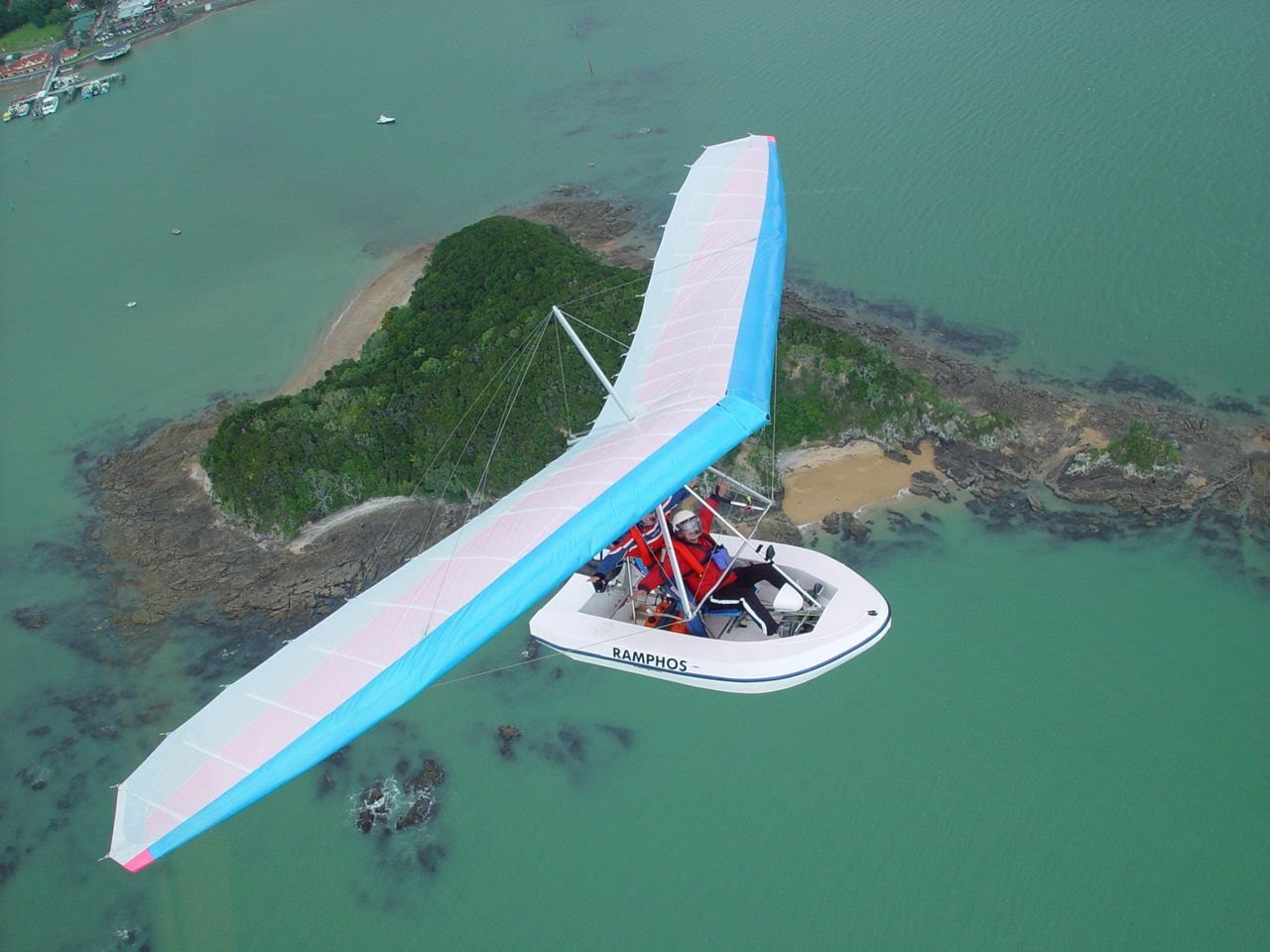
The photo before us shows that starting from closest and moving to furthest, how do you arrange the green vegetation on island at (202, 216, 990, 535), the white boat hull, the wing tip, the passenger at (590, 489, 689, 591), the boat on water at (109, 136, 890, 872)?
the wing tip → the boat on water at (109, 136, 890, 872) → the white boat hull → the passenger at (590, 489, 689, 591) → the green vegetation on island at (202, 216, 990, 535)

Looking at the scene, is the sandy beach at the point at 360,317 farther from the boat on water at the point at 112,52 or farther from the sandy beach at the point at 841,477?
the boat on water at the point at 112,52

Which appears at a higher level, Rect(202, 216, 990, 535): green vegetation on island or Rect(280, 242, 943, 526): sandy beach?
Rect(202, 216, 990, 535): green vegetation on island

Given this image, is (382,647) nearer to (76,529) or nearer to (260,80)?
(76,529)

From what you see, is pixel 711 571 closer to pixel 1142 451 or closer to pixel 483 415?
pixel 483 415

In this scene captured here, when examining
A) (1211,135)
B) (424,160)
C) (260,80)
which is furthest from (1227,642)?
(260,80)

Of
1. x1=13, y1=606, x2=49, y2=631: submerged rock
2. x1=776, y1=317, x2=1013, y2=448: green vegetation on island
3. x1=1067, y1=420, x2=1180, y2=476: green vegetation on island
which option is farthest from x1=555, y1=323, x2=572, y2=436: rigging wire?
x1=13, y1=606, x2=49, y2=631: submerged rock

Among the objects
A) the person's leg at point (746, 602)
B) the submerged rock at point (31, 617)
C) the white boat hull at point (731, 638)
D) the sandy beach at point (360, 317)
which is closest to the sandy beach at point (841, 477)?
the white boat hull at point (731, 638)

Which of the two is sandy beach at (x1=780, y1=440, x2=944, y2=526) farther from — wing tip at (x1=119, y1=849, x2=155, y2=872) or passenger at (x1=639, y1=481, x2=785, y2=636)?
wing tip at (x1=119, y1=849, x2=155, y2=872)
